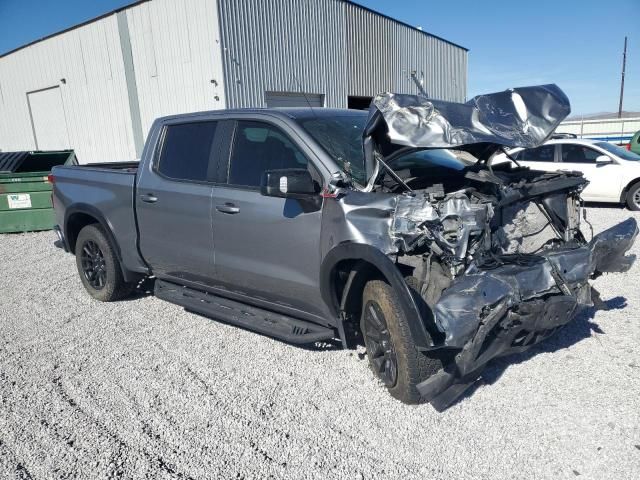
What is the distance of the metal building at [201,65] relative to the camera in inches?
616

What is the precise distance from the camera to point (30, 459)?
3002mm

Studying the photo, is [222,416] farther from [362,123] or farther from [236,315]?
[362,123]

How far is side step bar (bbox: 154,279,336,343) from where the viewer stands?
380 centimetres

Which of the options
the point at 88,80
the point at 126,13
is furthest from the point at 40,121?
the point at 126,13

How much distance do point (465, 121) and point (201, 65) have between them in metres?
13.7

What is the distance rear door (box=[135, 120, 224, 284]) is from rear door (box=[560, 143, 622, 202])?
926 centimetres

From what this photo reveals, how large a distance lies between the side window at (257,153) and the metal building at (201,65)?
8.32 metres

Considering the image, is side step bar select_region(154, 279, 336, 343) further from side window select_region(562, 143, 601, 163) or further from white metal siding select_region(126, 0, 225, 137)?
white metal siding select_region(126, 0, 225, 137)

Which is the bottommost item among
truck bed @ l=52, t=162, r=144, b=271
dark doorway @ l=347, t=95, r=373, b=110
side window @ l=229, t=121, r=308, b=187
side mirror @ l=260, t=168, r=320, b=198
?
truck bed @ l=52, t=162, r=144, b=271

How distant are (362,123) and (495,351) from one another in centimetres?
217

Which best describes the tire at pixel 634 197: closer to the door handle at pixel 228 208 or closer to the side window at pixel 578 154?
the side window at pixel 578 154

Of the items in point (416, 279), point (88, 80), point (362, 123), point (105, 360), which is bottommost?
point (105, 360)

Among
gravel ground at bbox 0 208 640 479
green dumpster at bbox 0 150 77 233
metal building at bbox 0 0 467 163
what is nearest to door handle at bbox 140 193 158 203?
gravel ground at bbox 0 208 640 479

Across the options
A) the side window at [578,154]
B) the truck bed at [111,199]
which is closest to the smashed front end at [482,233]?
the truck bed at [111,199]
